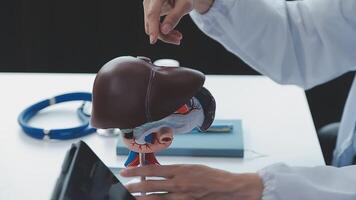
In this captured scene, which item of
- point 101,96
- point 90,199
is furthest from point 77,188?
point 101,96

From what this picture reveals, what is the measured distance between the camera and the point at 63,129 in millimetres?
938

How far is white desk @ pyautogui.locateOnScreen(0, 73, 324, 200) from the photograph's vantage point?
0.87 metres

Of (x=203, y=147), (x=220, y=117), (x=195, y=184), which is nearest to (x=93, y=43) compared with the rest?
(x=220, y=117)

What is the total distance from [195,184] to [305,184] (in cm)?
15

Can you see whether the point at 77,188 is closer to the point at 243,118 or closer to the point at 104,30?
the point at 243,118

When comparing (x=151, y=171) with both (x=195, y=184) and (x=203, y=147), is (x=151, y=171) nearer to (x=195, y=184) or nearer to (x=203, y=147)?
(x=195, y=184)

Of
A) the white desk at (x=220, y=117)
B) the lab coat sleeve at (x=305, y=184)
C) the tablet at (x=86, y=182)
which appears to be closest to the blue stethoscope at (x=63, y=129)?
the white desk at (x=220, y=117)

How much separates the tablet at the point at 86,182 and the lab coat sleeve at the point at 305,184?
7.4 inches

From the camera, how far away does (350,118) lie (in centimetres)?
107

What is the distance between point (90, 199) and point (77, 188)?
0.07ft

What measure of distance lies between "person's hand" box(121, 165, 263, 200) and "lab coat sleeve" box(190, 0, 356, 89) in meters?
0.33

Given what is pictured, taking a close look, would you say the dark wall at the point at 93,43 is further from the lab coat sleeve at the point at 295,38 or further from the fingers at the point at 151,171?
the fingers at the point at 151,171

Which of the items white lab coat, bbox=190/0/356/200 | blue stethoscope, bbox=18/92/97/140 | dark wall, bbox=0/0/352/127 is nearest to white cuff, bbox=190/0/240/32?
white lab coat, bbox=190/0/356/200

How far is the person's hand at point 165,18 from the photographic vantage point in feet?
2.38
